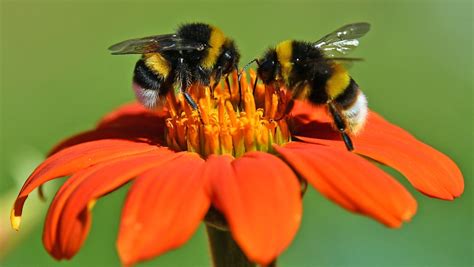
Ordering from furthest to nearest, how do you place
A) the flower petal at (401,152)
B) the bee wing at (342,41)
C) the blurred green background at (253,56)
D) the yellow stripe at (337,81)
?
the blurred green background at (253,56), the bee wing at (342,41), the yellow stripe at (337,81), the flower petal at (401,152)

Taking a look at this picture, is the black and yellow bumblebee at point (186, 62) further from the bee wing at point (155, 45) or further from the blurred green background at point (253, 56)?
the blurred green background at point (253, 56)

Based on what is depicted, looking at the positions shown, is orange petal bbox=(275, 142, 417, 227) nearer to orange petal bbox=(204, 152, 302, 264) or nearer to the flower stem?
orange petal bbox=(204, 152, 302, 264)

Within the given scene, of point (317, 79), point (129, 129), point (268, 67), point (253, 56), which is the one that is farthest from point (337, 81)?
point (253, 56)

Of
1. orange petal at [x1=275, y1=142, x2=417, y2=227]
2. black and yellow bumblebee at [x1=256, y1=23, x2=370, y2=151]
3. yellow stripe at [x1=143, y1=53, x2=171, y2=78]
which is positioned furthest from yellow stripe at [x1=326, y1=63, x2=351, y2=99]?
yellow stripe at [x1=143, y1=53, x2=171, y2=78]

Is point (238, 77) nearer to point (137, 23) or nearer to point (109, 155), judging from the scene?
point (109, 155)

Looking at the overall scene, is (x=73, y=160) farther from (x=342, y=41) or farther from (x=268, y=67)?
(x=342, y=41)

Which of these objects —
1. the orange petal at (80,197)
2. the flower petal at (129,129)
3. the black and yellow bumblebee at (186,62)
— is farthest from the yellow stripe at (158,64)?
the orange petal at (80,197)
